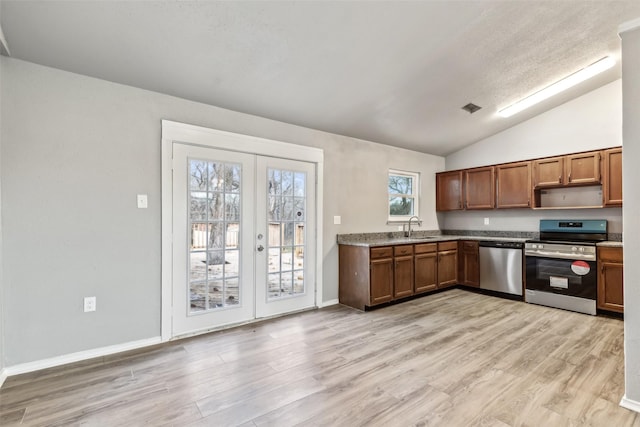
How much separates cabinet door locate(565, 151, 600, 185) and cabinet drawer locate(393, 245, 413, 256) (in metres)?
2.38

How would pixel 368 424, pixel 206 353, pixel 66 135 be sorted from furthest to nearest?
pixel 206 353, pixel 66 135, pixel 368 424

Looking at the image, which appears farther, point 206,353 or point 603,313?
point 603,313

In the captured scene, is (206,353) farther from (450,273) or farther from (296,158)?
(450,273)

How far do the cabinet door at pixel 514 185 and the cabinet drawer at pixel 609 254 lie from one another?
3.65 feet

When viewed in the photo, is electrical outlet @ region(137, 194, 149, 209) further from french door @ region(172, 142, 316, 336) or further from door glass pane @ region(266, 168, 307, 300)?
door glass pane @ region(266, 168, 307, 300)

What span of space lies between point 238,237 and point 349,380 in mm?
1879

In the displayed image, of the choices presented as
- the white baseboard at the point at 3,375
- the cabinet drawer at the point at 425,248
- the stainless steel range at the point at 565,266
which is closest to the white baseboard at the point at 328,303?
the cabinet drawer at the point at 425,248

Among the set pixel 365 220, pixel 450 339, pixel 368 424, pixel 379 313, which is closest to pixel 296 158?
pixel 365 220

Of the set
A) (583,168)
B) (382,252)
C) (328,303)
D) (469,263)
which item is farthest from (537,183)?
Answer: (328,303)

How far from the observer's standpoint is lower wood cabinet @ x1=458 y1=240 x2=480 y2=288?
4.83 meters

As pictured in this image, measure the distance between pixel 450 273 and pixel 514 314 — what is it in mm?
1233

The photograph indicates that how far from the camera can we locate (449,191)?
18.4 ft

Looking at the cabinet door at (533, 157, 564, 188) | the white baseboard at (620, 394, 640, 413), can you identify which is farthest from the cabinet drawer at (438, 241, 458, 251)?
the white baseboard at (620, 394, 640, 413)

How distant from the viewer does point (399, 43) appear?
8.67 feet
